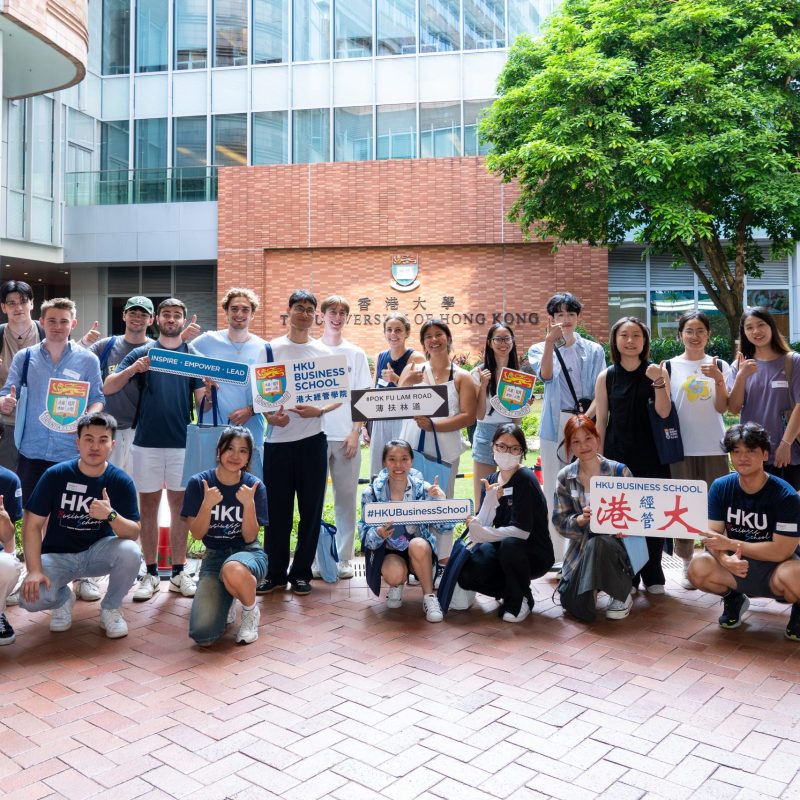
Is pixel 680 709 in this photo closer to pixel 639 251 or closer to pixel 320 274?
pixel 320 274

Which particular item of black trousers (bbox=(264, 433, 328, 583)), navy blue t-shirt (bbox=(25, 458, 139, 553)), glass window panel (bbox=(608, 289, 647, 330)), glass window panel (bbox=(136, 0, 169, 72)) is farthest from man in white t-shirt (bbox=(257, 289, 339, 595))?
glass window panel (bbox=(136, 0, 169, 72))

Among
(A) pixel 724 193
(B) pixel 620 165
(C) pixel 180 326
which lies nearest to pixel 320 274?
(B) pixel 620 165

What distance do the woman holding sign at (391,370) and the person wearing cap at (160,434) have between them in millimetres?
1385

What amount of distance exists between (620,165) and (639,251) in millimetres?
9055

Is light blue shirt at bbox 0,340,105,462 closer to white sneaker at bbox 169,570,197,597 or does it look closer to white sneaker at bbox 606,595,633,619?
white sneaker at bbox 169,570,197,597

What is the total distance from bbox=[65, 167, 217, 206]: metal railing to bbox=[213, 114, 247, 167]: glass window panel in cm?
110

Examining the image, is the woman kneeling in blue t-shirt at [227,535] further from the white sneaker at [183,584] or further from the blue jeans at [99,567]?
the white sneaker at [183,584]

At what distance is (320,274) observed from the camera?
20.0 meters

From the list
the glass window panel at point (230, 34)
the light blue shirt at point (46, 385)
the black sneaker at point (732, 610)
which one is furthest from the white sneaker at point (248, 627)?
the glass window panel at point (230, 34)

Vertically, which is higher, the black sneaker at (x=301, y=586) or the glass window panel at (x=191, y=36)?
the glass window panel at (x=191, y=36)

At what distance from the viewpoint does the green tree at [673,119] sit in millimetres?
12492

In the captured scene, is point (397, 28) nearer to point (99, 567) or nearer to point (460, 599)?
point (460, 599)

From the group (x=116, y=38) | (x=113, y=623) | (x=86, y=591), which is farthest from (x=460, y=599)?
(x=116, y=38)

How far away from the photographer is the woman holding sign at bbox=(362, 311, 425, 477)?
5926mm
